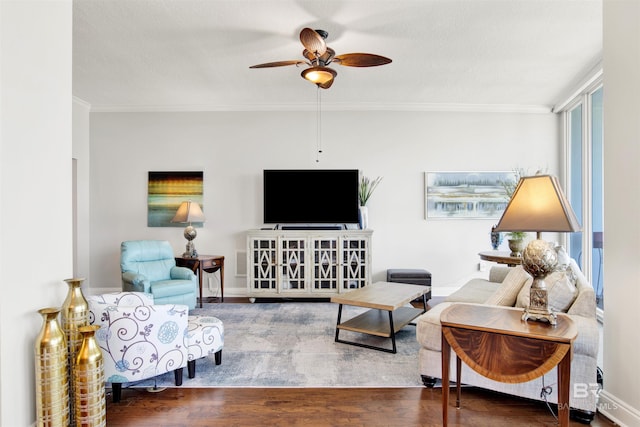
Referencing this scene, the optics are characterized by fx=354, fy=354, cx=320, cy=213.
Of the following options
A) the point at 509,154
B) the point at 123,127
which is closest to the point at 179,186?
the point at 123,127

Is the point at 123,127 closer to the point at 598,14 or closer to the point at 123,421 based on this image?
the point at 123,421

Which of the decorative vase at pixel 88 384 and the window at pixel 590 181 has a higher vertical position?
the window at pixel 590 181

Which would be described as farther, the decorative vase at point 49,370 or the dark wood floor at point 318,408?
the dark wood floor at point 318,408

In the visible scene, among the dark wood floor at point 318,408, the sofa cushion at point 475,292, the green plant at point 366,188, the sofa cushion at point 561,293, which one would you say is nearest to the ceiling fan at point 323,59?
the sofa cushion at point 561,293

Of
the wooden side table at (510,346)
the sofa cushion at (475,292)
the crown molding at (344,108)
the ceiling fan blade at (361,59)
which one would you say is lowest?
the sofa cushion at (475,292)

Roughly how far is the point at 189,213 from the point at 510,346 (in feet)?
Result: 13.1

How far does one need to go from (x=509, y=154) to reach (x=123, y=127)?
218 inches

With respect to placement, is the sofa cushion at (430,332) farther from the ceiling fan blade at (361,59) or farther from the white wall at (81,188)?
the white wall at (81,188)

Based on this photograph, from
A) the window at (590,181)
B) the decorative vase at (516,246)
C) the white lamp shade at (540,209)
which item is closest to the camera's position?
the white lamp shade at (540,209)

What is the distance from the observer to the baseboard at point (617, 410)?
6.20 ft

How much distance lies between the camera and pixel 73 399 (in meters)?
1.92

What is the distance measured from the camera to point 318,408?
2.15 meters

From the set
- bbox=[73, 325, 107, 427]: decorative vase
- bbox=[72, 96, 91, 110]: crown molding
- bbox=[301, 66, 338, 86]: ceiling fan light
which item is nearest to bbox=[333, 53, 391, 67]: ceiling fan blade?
bbox=[301, 66, 338, 86]: ceiling fan light

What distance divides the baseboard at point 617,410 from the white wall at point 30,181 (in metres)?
3.14
